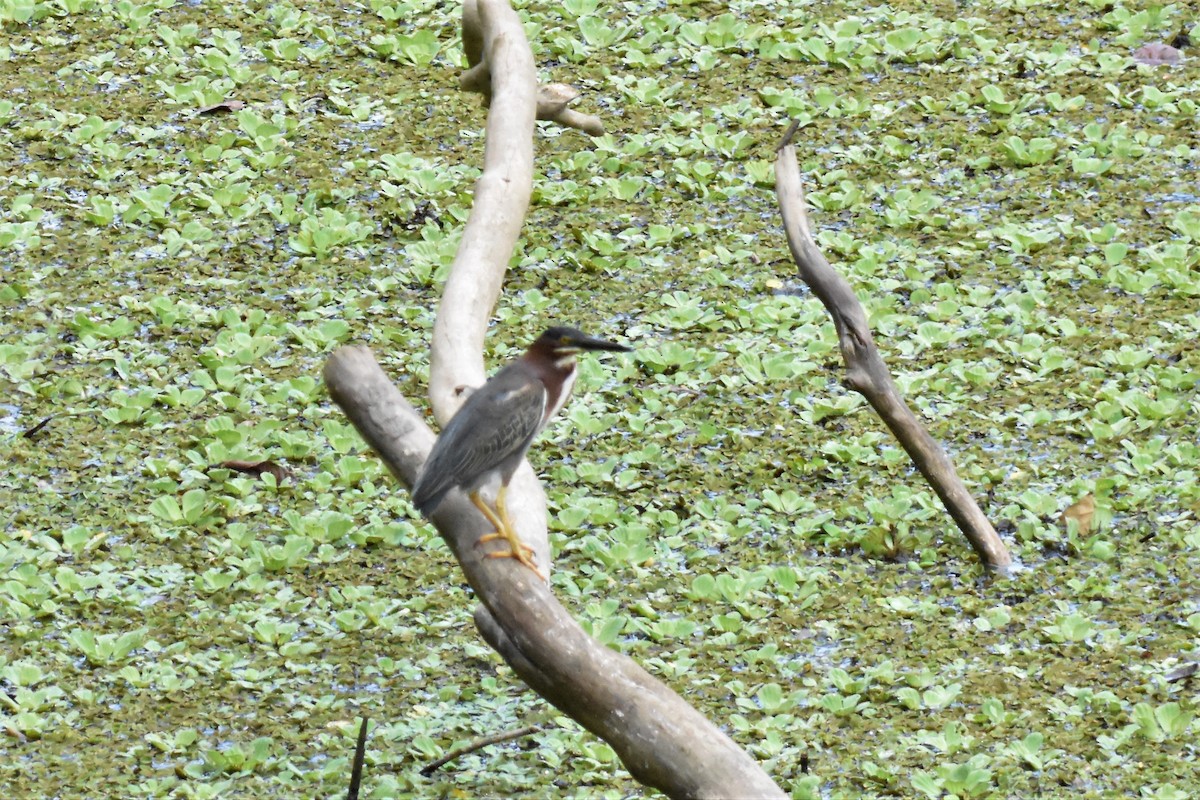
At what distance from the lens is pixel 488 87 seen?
594 centimetres

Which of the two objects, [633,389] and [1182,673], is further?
[633,389]

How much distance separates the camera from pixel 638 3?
27.3 ft

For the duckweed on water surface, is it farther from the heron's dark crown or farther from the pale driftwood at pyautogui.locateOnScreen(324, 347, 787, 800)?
the heron's dark crown

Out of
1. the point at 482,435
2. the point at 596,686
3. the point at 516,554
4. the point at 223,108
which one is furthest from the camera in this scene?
the point at 223,108

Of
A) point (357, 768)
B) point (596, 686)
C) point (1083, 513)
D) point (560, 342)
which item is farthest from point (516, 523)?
point (1083, 513)

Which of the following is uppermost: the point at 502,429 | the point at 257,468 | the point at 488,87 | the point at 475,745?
Answer: the point at 502,429

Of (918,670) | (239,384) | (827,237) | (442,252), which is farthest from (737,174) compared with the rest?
(918,670)

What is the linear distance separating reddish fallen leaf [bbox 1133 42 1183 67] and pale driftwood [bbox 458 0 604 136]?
2.97 m

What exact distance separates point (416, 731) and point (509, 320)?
2.17 metres

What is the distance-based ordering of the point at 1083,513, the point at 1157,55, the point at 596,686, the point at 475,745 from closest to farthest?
the point at 596,686
the point at 475,745
the point at 1083,513
the point at 1157,55

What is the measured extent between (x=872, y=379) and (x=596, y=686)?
1875mm

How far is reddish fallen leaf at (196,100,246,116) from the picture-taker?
24.8 feet

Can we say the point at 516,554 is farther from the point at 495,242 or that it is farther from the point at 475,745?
the point at 495,242

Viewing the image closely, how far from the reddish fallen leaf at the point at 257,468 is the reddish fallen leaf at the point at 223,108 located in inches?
106
